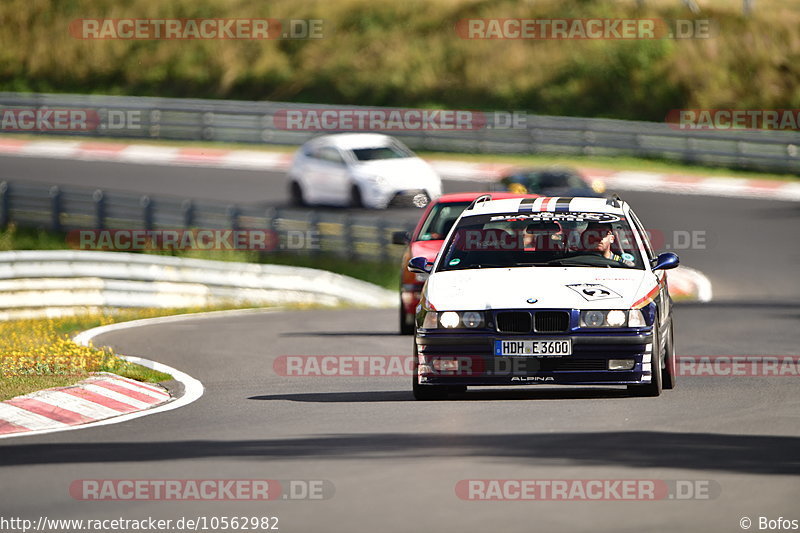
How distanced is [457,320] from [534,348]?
595 mm

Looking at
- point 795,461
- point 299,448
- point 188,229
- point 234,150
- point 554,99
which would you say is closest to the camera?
point 795,461

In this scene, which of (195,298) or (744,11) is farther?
(744,11)

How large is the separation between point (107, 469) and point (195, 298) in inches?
642

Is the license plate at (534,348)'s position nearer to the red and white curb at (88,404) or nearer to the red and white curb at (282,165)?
the red and white curb at (88,404)

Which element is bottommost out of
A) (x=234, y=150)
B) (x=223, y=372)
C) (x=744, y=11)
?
(x=223, y=372)

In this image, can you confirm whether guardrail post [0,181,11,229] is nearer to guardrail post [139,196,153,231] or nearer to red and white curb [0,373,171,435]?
guardrail post [139,196,153,231]

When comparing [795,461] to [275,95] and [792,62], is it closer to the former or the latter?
[792,62]

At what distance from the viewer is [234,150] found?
149 feet

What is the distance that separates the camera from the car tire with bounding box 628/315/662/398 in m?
11.8

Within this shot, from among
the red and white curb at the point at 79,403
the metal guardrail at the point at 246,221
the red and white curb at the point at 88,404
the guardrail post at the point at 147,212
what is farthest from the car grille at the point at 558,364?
the guardrail post at the point at 147,212

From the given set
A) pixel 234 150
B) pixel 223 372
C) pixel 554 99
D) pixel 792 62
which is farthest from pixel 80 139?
pixel 223 372

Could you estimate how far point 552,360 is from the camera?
1163cm

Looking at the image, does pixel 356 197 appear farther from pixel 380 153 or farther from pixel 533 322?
pixel 533 322

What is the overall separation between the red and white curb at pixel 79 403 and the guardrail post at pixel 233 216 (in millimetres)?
17432
